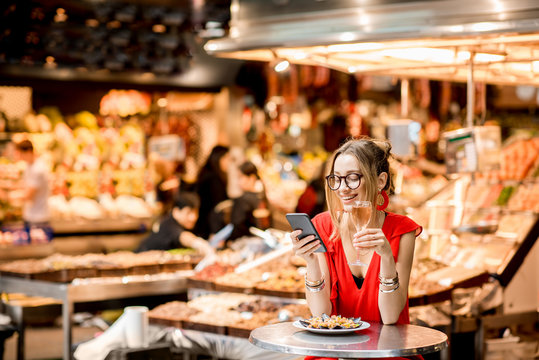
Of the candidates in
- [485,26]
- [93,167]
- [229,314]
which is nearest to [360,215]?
[485,26]

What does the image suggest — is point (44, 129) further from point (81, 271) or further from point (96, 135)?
point (81, 271)

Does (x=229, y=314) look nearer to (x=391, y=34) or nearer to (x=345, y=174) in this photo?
(x=391, y=34)

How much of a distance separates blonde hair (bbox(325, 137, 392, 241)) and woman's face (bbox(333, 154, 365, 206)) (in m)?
0.01

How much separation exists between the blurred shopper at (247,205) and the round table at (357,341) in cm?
497

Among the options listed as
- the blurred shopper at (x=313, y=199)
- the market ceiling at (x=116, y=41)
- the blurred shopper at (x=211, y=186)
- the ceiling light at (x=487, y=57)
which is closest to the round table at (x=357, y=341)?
the ceiling light at (x=487, y=57)

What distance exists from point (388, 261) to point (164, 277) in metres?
3.85

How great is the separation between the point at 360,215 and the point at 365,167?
0.95 feet

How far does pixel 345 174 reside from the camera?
3.54 m

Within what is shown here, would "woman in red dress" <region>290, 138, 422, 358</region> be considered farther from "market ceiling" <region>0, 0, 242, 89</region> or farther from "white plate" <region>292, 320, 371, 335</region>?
"market ceiling" <region>0, 0, 242, 89</region>

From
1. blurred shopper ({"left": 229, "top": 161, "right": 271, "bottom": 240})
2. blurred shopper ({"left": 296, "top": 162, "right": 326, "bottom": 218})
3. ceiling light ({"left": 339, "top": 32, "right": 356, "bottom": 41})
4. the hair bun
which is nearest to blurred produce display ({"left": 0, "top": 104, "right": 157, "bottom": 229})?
blurred shopper ({"left": 296, "top": 162, "right": 326, "bottom": 218})

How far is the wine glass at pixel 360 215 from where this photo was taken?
3281 mm

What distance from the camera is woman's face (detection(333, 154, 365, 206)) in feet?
11.5

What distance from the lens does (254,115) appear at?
1405cm

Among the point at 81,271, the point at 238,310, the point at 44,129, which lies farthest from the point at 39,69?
the point at 238,310
